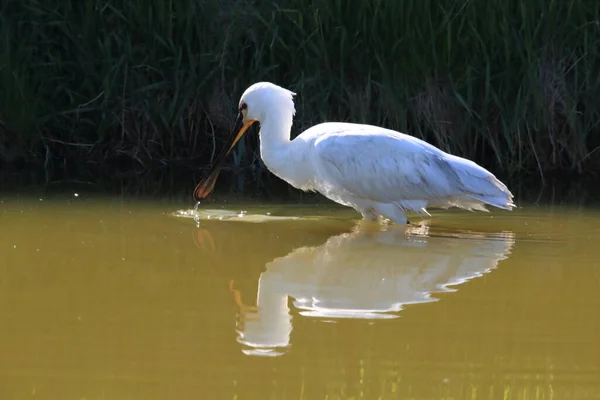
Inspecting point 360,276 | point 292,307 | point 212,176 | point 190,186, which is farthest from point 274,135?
point 292,307

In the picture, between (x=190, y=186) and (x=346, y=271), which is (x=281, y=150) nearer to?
(x=190, y=186)

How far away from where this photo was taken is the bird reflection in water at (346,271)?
4602mm

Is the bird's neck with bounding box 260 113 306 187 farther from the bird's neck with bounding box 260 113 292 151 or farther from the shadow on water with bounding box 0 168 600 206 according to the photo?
the shadow on water with bounding box 0 168 600 206

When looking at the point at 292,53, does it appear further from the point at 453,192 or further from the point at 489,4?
the point at 453,192

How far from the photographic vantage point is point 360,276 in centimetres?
552

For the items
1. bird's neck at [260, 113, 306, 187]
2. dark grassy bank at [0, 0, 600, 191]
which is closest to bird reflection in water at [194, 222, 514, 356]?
bird's neck at [260, 113, 306, 187]

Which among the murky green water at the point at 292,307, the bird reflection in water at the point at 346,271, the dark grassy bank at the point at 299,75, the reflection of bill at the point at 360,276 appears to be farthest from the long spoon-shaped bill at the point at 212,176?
the reflection of bill at the point at 360,276

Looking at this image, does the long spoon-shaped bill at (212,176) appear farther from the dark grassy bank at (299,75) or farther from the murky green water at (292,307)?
the dark grassy bank at (299,75)

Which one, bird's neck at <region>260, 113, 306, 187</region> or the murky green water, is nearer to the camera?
the murky green water

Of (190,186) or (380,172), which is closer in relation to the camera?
(380,172)

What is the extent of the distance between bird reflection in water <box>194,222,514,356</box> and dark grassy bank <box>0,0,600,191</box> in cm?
201

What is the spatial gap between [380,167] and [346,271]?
180 centimetres

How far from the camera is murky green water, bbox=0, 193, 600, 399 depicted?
3699mm

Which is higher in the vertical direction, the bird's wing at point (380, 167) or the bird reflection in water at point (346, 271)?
the bird's wing at point (380, 167)
